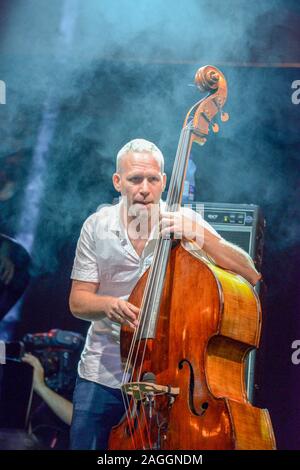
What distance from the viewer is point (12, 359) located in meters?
4.11

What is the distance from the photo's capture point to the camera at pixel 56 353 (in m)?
4.12

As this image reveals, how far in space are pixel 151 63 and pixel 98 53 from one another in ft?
1.14

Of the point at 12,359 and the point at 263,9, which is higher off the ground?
the point at 263,9

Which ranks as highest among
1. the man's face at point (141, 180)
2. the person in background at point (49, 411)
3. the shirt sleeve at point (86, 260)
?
the man's face at point (141, 180)

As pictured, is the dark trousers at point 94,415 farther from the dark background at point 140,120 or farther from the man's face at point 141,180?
the dark background at point 140,120

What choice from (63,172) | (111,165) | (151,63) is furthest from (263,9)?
(63,172)

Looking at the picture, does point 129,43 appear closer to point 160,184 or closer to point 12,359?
point 160,184

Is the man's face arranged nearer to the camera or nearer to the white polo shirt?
the white polo shirt

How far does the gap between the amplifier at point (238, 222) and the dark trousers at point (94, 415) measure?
1.26m

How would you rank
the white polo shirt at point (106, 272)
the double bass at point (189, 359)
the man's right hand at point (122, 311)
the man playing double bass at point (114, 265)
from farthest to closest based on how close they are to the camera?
the white polo shirt at point (106, 272) → the man playing double bass at point (114, 265) → the man's right hand at point (122, 311) → the double bass at point (189, 359)

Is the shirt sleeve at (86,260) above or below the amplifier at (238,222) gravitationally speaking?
below

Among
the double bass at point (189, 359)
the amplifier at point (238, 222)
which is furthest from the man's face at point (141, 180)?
the amplifier at point (238, 222)

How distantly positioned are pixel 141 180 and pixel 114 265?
0.37 metres

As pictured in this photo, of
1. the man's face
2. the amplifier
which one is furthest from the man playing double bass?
the amplifier
